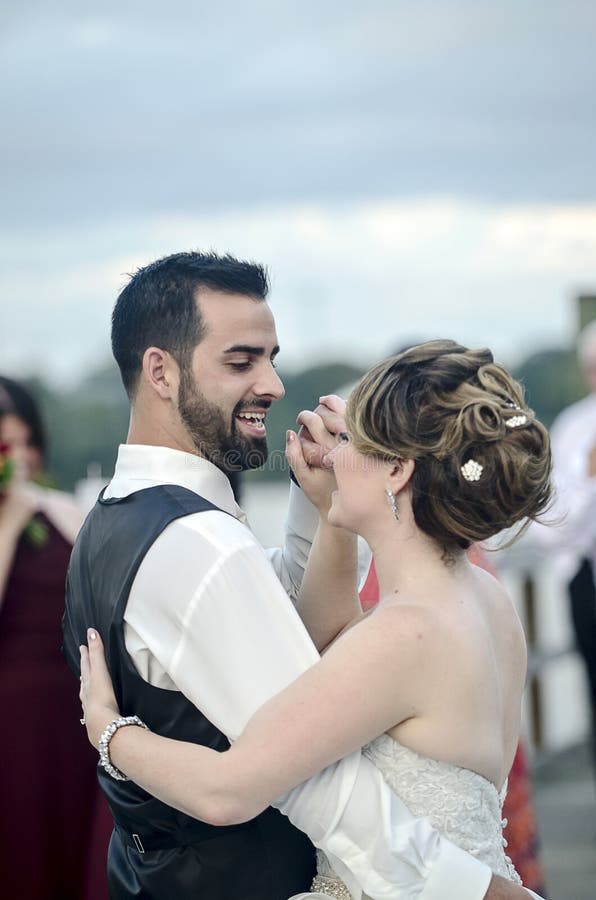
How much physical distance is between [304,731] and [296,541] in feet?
2.57

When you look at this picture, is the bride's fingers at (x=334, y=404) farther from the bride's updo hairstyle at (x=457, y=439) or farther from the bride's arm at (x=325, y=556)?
the bride's updo hairstyle at (x=457, y=439)

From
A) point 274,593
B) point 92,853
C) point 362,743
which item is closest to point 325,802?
point 362,743

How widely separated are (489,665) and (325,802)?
352mm

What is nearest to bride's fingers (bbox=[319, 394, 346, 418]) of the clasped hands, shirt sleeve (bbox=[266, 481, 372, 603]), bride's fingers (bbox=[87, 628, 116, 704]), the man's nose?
the clasped hands

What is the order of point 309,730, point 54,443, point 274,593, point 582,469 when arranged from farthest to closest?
1. point 582,469
2. point 54,443
3. point 274,593
4. point 309,730

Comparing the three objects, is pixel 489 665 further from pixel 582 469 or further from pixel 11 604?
pixel 582 469

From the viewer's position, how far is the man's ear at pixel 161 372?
2332 mm

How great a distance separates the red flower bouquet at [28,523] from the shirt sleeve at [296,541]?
153 cm

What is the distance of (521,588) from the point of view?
7.39 m

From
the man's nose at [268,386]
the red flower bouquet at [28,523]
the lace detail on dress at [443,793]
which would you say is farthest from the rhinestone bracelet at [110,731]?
the red flower bouquet at [28,523]

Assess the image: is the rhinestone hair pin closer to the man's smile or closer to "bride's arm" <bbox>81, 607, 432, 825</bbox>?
"bride's arm" <bbox>81, 607, 432, 825</bbox>

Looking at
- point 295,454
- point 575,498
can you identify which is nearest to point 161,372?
point 295,454

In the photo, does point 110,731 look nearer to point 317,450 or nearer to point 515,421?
point 317,450

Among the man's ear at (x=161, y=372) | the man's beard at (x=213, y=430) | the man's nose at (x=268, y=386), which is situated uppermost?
the man's ear at (x=161, y=372)
